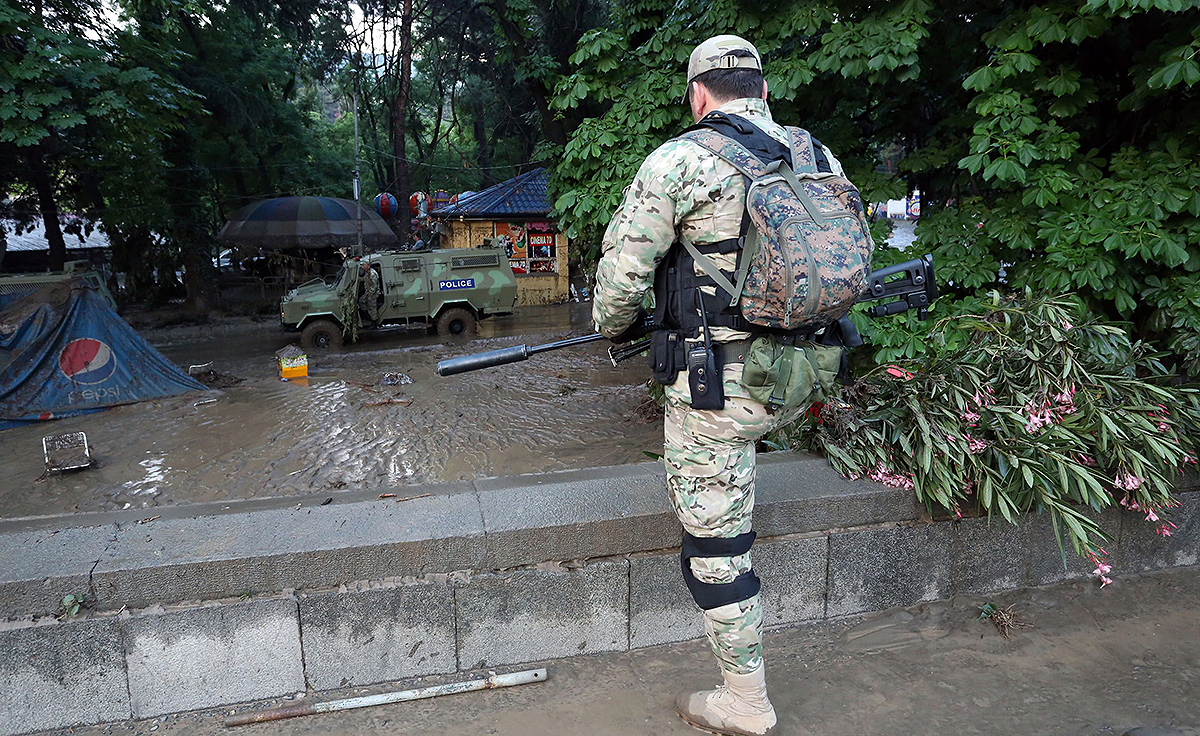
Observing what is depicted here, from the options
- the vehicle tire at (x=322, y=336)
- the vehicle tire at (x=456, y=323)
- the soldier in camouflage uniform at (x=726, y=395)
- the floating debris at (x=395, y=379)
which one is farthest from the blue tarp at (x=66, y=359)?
the soldier in camouflage uniform at (x=726, y=395)

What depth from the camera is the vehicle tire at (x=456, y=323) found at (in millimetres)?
13867

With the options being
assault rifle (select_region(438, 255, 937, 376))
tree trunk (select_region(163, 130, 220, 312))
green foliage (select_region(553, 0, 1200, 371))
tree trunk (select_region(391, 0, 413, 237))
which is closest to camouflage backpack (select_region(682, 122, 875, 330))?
assault rifle (select_region(438, 255, 937, 376))

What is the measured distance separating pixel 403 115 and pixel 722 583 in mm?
21881

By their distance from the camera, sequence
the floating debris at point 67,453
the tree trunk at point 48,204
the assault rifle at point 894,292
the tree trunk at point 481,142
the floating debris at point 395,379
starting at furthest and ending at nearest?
the tree trunk at point 481,142 → the tree trunk at point 48,204 → the floating debris at point 395,379 → the floating debris at point 67,453 → the assault rifle at point 894,292

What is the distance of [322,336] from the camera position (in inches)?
508

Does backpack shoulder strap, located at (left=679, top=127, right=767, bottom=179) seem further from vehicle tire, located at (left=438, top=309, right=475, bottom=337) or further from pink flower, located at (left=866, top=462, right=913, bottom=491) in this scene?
vehicle tire, located at (left=438, top=309, right=475, bottom=337)

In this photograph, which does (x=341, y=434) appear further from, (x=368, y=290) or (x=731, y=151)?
(x=368, y=290)

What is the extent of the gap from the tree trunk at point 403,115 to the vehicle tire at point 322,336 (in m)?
9.46

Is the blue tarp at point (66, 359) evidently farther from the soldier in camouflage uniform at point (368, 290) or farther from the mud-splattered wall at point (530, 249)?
the mud-splattered wall at point (530, 249)

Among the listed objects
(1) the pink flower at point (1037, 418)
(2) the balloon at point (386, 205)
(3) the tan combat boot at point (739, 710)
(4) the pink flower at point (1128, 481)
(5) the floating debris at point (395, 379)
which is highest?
(2) the balloon at point (386, 205)

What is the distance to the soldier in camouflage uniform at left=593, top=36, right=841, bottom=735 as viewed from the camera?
2148mm

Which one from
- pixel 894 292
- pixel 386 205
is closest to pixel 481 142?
pixel 386 205

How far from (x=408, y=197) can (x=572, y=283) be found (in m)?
6.34

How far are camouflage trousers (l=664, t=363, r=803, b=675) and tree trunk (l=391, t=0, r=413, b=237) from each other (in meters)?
20.7
